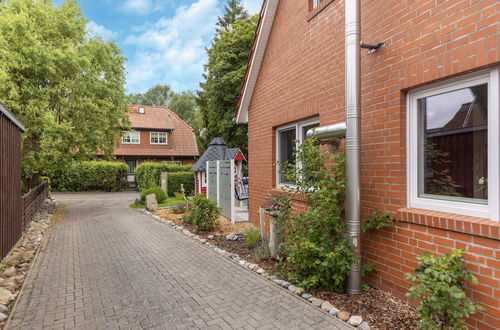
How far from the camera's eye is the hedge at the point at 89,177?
941 inches

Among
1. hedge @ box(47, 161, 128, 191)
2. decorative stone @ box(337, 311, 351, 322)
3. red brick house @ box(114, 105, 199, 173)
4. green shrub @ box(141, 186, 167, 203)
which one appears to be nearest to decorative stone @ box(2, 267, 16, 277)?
decorative stone @ box(337, 311, 351, 322)

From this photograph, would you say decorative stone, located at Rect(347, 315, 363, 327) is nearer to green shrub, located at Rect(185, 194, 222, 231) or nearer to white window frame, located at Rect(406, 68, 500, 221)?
white window frame, located at Rect(406, 68, 500, 221)

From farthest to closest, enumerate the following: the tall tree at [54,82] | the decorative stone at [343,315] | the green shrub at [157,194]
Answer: the green shrub at [157,194] < the tall tree at [54,82] < the decorative stone at [343,315]

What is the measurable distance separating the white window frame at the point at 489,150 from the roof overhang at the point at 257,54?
453 cm

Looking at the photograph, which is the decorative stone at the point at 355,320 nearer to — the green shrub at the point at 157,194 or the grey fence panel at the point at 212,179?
the grey fence panel at the point at 212,179

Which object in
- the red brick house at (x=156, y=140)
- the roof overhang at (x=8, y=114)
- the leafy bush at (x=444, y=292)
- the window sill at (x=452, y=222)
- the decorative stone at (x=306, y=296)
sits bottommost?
the decorative stone at (x=306, y=296)

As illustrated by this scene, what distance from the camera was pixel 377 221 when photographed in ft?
12.4

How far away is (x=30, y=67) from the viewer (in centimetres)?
1120

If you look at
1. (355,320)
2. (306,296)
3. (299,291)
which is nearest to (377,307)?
(355,320)

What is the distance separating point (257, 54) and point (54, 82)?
938 cm

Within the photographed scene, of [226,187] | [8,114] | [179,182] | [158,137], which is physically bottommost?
[179,182]

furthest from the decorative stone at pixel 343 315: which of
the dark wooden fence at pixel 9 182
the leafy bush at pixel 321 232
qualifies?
the dark wooden fence at pixel 9 182

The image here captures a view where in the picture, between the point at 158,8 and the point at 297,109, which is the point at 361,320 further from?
the point at 158,8

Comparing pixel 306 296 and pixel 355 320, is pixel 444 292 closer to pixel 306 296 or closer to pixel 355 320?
pixel 355 320
